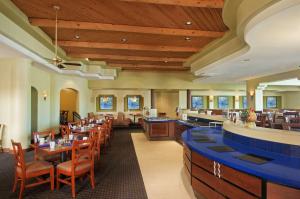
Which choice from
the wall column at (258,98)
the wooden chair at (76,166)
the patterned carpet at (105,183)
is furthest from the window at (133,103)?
the wooden chair at (76,166)

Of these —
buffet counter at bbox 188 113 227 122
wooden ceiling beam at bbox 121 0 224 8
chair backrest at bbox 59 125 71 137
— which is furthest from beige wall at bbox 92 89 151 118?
wooden ceiling beam at bbox 121 0 224 8

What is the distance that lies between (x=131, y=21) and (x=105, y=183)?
403 cm

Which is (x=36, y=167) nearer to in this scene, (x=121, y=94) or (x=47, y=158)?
(x=47, y=158)

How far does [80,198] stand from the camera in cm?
356

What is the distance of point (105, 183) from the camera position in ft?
13.9

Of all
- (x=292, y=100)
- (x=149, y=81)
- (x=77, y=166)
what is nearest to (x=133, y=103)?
(x=149, y=81)

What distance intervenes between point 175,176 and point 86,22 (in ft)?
14.8

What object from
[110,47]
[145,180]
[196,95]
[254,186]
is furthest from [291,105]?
[254,186]

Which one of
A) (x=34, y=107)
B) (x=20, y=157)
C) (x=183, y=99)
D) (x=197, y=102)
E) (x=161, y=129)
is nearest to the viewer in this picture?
(x=20, y=157)

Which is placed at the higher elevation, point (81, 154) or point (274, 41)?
point (274, 41)

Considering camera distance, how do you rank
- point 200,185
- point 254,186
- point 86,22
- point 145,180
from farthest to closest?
point 86,22, point 145,180, point 200,185, point 254,186

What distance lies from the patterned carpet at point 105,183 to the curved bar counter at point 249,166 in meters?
1.24

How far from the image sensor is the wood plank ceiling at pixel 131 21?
468cm

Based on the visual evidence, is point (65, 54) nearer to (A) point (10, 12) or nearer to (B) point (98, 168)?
(A) point (10, 12)
